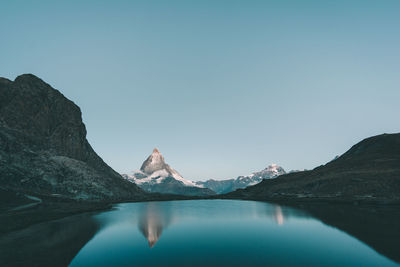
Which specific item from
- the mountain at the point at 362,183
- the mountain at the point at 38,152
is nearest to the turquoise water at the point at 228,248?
the mountain at the point at 362,183

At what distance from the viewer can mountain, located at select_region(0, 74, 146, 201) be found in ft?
413

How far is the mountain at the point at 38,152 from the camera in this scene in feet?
413

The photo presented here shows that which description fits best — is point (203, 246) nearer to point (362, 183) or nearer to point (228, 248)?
point (228, 248)

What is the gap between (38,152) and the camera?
14900cm

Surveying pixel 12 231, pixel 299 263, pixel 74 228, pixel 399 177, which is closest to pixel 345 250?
pixel 299 263

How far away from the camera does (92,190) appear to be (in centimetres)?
15112

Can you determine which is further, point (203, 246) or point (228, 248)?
point (203, 246)

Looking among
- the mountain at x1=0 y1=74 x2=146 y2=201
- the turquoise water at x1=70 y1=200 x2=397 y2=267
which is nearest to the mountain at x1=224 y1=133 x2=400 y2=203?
the turquoise water at x1=70 y1=200 x2=397 y2=267

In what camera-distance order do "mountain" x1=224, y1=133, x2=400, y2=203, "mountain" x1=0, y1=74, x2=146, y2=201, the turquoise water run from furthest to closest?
1. "mountain" x1=0, y1=74, x2=146, y2=201
2. "mountain" x1=224, y1=133, x2=400, y2=203
3. the turquoise water

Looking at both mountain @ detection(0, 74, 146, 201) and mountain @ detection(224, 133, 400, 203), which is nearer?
mountain @ detection(224, 133, 400, 203)

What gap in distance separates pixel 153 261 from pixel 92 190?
134489 mm

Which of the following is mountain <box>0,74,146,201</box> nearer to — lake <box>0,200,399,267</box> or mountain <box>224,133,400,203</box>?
lake <box>0,200,399,267</box>

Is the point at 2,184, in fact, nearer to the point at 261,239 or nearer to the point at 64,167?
the point at 64,167

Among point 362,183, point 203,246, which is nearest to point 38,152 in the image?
point 203,246
